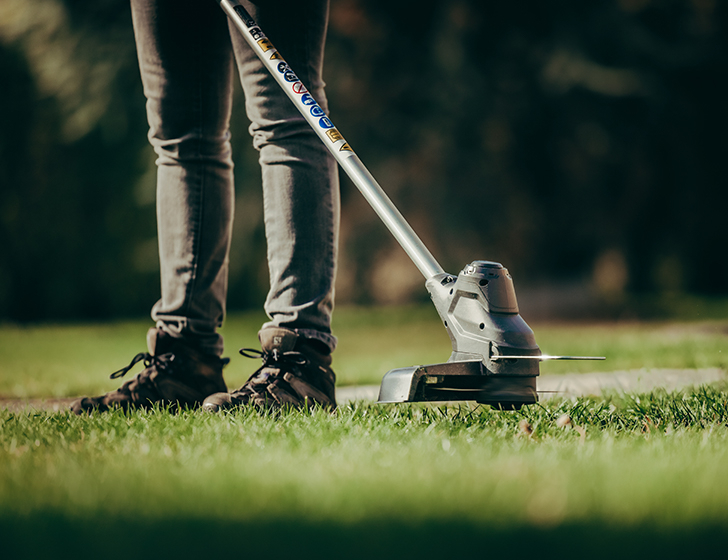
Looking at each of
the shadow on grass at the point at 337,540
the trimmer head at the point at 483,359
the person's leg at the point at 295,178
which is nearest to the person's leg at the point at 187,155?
the person's leg at the point at 295,178

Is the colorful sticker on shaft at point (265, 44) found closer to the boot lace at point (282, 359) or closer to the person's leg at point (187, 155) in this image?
the person's leg at point (187, 155)

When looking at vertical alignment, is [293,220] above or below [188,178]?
below

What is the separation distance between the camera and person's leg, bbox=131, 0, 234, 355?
2.37 meters

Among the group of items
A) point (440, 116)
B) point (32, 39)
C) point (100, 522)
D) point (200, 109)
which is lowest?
point (100, 522)

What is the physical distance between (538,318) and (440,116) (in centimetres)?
289

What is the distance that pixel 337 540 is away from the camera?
3.41ft

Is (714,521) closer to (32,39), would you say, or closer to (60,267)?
(32,39)

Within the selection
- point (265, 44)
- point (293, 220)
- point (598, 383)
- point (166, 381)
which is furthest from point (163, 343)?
point (598, 383)

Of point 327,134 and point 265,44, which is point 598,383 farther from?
point 265,44

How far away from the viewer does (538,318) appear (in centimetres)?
1010

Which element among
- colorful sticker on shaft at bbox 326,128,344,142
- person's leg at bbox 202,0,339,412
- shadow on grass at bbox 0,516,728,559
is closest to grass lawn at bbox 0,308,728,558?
shadow on grass at bbox 0,516,728,559

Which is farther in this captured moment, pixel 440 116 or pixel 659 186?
pixel 659 186

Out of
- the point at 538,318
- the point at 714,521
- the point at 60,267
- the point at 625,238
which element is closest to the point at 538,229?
the point at 625,238

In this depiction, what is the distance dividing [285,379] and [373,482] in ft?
2.84
